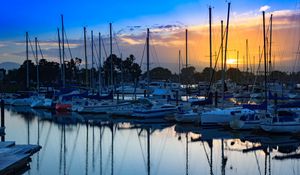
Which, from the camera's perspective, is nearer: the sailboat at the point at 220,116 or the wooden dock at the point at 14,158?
the wooden dock at the point at 14,158

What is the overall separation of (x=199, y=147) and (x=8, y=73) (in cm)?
10856

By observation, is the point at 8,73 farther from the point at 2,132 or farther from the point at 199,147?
the point at 199,147

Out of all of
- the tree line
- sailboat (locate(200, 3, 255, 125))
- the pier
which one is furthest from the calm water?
the tree line

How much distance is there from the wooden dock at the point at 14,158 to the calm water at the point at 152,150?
47 centimetres

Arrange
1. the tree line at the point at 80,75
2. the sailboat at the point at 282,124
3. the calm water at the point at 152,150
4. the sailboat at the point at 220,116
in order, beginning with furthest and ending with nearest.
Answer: the tree line at the point at 80,75 < the sailboat at the point at 220,116 < the sailboat at the point at 282,124 < the calm water at the point at 152,150

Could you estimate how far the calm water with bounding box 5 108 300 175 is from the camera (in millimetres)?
21784

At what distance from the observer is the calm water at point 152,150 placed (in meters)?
21.8

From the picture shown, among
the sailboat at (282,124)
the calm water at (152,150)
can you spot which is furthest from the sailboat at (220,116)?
the sailboat at (282,124)

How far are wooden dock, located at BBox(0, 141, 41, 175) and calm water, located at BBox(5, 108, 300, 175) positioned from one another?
0.47m

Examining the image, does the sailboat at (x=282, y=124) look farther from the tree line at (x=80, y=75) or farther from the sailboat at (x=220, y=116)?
the tree line at (x=80, y=75)

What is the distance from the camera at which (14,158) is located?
20281 millimetres

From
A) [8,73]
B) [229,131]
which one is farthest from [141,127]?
[8,73]

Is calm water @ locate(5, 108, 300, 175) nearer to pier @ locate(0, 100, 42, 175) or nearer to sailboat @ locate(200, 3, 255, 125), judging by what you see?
pier @ locate(0, 100, 42, 175)

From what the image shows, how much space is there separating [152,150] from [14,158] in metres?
9.18
